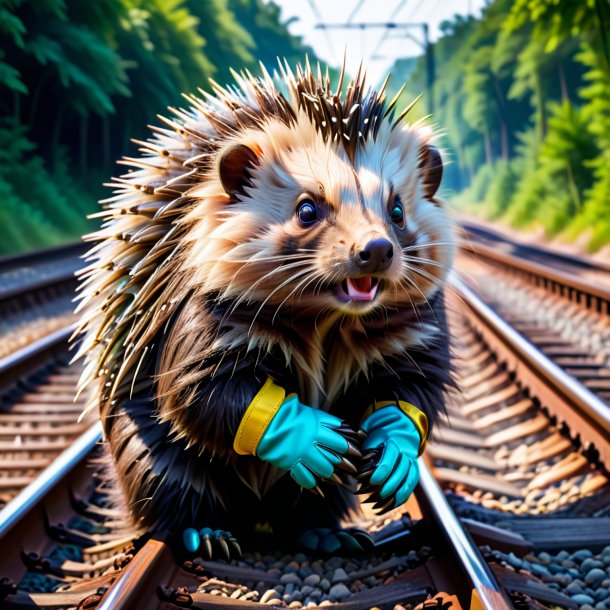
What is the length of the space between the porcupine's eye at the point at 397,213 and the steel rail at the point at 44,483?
5.54 ft

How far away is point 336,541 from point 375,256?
117cm

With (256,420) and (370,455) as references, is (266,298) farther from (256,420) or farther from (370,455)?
(370,455)

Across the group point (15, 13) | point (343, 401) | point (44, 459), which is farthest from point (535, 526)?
point (15, 13)

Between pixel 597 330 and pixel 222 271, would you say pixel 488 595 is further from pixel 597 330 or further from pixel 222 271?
pixel 597 330

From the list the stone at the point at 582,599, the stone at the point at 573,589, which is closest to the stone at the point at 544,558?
the stone at the point at 573,589

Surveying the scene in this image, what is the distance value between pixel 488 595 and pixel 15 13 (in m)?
15.1

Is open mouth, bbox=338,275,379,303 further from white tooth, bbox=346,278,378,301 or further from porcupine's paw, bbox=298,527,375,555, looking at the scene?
porcupine's paw, bbox=298,527,375,555

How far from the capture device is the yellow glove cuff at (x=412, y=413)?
252cm

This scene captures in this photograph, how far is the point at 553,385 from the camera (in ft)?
14.8

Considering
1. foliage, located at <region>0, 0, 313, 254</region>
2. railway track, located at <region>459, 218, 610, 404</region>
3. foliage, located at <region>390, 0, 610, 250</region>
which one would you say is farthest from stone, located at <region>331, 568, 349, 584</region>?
foliage, located at <region>0, 0, 313, 254</region>

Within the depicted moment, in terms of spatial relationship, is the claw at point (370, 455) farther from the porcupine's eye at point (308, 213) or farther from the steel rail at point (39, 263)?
the steel rail at point (39, 263)

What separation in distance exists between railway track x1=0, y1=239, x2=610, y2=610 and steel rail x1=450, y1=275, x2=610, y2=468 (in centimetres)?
2

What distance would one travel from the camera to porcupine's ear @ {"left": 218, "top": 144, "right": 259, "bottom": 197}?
→ 2.38m

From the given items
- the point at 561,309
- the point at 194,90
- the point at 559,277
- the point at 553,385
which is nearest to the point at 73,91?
the point at 194,90
